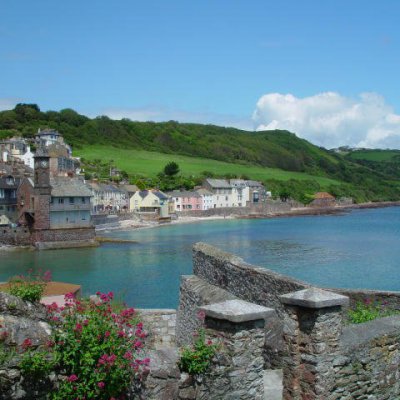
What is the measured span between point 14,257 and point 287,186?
140950 mm

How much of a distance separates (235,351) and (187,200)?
136298 mm

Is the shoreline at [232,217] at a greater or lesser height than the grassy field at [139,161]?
lesser

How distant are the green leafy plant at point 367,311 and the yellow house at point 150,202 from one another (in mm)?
111837

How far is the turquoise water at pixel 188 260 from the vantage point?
42.8m

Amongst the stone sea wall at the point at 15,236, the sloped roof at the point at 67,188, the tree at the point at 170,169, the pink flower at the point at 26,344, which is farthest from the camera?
the tree at the point at 170,169

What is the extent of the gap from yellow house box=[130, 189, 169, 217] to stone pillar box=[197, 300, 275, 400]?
389ft

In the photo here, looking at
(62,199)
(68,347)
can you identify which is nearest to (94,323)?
(68,347)

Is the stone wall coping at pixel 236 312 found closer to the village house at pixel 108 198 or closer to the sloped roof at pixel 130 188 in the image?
the village house at pixel 108 198

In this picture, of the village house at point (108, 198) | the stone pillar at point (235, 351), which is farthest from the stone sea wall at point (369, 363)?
the village house at point (108, 198)

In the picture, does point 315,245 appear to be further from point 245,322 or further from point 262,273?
point 245,322

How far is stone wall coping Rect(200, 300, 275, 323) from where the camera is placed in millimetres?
6230

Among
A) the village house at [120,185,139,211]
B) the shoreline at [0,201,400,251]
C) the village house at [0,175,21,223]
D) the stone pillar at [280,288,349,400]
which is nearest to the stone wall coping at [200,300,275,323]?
the stone pillar at [280,288,349,400]

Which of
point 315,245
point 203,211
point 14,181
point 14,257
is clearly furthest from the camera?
point 203,211

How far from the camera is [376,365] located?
8109mm
